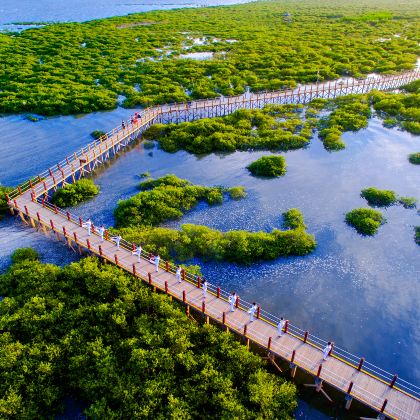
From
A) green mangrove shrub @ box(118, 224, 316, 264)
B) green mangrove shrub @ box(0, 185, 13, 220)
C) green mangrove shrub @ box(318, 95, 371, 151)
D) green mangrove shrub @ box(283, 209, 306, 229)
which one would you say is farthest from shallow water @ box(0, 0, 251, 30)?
green mangrove shrub @ box(283, 209, 306, 229)

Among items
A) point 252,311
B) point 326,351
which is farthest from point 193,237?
point 326,351

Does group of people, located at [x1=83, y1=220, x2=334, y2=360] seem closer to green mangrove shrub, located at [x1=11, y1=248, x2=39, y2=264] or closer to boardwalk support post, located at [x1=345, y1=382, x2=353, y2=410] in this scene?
boardwalk support post, located at [x1=345, y1=382, x2=353, y2=410]

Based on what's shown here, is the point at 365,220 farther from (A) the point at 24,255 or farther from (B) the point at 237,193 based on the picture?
(A) the point at 24,255

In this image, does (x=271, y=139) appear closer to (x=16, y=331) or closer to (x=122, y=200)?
(x=122, y=200)

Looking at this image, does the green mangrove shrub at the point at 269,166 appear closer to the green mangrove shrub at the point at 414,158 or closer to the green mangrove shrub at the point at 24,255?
the green mangrove shrub at the point at 414,158

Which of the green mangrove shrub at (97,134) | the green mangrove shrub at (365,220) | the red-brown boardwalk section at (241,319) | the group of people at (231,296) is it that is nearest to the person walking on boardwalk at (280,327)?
the group of people at (231,296)
